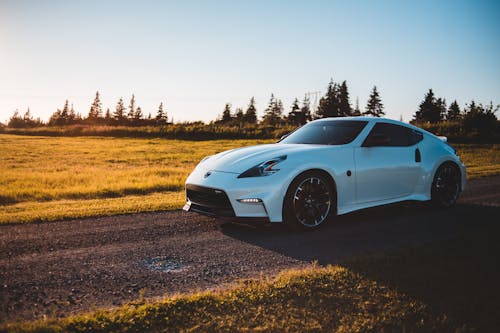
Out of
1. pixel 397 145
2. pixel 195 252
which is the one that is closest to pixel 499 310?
pixel 195 252

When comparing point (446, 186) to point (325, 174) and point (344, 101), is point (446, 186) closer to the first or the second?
point (325, 174)

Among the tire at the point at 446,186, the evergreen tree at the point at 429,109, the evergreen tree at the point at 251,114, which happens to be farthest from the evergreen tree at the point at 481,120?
the evergreen tree at the point at 251,114

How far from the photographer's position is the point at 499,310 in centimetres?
299

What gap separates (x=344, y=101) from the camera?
262 feet

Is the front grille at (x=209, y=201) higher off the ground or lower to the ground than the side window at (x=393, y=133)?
lower

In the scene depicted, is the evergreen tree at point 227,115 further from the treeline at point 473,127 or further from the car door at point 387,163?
the car door at point 387,163

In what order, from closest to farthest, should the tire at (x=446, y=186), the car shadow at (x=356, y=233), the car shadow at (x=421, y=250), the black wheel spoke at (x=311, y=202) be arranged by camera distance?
the car shadow at (x=421, y=250) → the car shadow at (x=356, y=233) → the black wheel spoke at (x=311, y=202) → the tire at (x=446, y=186)

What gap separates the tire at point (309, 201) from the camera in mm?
5226

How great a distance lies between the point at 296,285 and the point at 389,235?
244cm

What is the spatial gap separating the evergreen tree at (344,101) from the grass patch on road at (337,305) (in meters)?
77.4

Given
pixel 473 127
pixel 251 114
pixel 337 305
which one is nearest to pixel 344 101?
pixel 251 114

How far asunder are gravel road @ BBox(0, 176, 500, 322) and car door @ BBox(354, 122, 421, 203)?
0.47 meters

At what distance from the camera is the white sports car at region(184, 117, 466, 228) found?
5113 millimetres

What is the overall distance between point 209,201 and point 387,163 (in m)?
2.80
